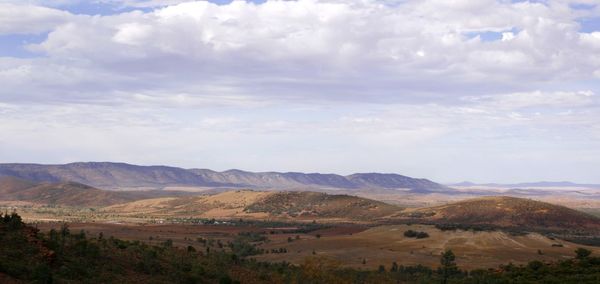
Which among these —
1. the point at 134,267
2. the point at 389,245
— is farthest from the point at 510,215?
the point at 134,267

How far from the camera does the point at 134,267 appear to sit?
1223 inches

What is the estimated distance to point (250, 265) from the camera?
135ft

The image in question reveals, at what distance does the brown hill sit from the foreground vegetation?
78.7 meters

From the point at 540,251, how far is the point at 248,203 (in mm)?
107617

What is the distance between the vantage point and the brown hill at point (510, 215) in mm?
117125

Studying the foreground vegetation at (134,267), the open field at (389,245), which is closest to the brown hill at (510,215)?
the open field at (389,245)

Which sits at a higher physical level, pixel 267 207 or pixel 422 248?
pixel 267 207

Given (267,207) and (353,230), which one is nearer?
(353,230)

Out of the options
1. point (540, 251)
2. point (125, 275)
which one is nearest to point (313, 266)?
point (125, 275)

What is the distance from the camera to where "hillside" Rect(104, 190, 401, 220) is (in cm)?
14825

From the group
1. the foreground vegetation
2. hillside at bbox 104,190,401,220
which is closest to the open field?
the foreground vegetation

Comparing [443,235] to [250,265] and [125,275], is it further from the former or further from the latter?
[125,275]

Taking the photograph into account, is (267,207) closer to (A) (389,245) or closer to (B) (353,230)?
(B) (353,230)

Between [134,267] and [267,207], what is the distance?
5121 inches
